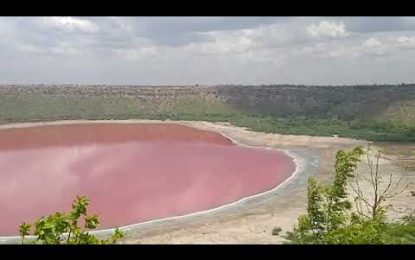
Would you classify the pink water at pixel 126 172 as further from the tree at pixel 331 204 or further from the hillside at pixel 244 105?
the tree at pixel 331 204

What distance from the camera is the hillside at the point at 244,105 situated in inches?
1673

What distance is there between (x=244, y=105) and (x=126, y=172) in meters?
28.3

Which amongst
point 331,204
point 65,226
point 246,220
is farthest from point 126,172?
point 65,226

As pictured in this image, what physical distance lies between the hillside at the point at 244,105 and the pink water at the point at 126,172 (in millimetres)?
6493

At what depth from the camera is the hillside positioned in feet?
139

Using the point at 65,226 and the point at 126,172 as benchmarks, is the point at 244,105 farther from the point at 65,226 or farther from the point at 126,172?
the point at 65,226

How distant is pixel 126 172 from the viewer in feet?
91.5

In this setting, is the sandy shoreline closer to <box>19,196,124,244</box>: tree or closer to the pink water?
the pink water

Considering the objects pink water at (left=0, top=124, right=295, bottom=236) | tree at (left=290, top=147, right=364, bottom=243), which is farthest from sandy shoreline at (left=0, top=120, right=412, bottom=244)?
tree at (left=290, top=147, right=364, bottom=243)

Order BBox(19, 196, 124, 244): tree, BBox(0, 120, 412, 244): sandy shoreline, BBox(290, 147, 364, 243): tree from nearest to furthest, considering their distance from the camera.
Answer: BBox(19, 196, 124, 244): tree → BBox(290, 147, 364, 243): tree → BBox(0, 120, 412, 244): sandy shoreline

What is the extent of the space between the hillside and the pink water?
256 inches

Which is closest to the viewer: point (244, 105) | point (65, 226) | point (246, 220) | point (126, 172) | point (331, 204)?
point (65, 226)

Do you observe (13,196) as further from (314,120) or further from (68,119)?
(314,120)
